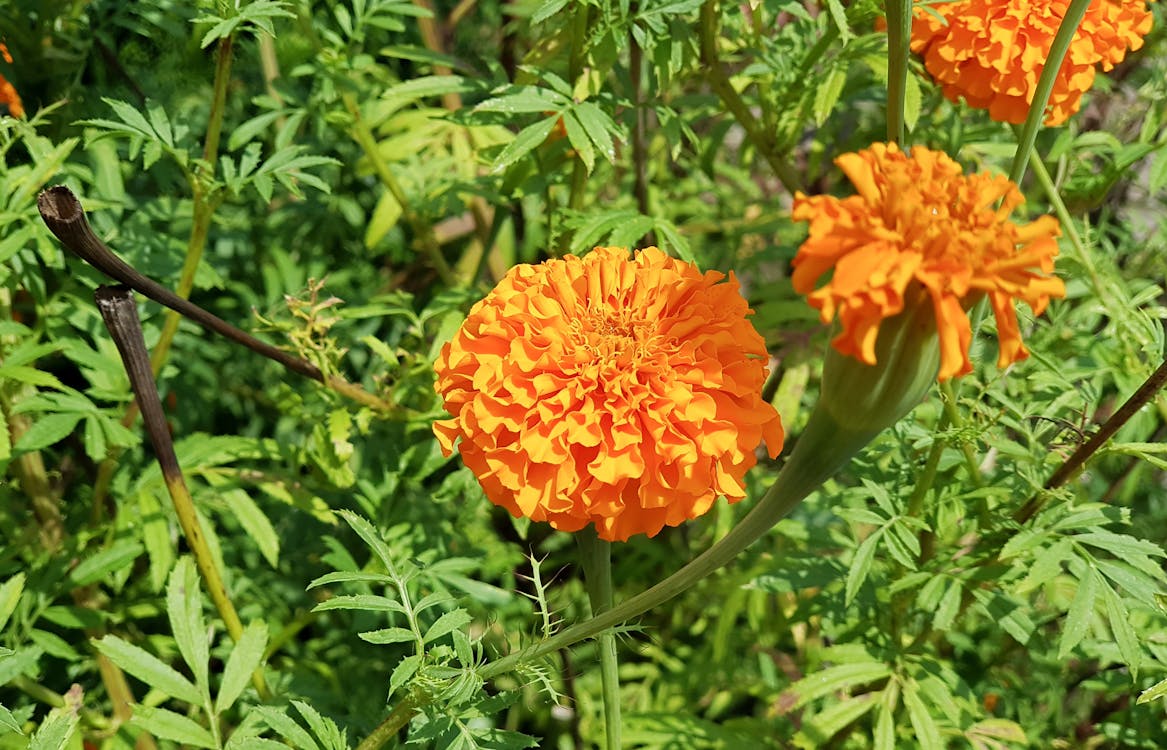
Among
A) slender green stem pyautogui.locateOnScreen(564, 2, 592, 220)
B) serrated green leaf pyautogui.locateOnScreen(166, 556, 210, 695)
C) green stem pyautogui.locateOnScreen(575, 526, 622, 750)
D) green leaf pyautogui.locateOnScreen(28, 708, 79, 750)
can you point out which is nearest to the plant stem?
serrated green leaf pyautogui.locateOnScreen(166, 556, 210, 695)

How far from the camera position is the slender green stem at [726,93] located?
56.9 inches

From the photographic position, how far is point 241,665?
1.21 meters

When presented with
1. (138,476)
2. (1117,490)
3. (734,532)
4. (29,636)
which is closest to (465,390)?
(734,532)

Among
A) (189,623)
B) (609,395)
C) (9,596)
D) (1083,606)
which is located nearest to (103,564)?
(9,596)

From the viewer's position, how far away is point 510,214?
200 cm

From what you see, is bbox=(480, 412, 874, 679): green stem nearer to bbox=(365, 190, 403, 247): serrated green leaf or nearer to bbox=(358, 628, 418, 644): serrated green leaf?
bbox=(358, 628, 418, 644): serrated green leaf

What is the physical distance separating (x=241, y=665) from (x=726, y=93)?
1.00m

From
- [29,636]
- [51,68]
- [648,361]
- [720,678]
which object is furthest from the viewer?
[720,678]

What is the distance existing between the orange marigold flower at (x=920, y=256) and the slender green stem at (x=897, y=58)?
0.27 metres

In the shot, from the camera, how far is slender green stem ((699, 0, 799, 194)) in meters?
1.45

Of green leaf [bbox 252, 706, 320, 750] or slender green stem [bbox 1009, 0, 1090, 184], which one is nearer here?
slender green stem [bbox 1009, 0, 1090, 184]

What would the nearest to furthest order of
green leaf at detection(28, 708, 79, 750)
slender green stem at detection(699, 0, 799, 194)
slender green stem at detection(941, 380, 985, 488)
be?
green leaf at detection(28, 708, 79, 750) → slender green stem at detection(941, 380, 985, 488) → slender green stem at detection(699, 0, 799, 194)

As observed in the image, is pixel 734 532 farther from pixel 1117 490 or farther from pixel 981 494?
pixel 1117 490

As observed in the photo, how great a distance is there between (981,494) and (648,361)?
21.0 inches
